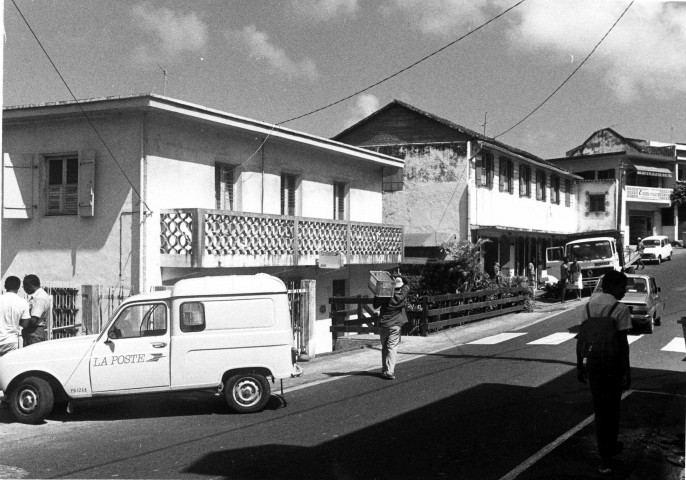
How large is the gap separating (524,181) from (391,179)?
13.9 metres

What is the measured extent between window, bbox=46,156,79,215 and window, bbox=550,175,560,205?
30.4 metres

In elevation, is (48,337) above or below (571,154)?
below

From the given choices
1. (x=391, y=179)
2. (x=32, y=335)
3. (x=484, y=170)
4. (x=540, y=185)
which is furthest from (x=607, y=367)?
(x=540, y=185)

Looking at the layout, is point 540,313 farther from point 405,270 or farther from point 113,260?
point 113,260

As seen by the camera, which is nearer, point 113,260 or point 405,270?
point 113,260

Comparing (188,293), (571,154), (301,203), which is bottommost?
(188,293)

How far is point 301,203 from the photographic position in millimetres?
19750

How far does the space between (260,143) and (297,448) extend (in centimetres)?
1122

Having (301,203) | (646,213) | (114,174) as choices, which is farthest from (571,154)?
(114,174)

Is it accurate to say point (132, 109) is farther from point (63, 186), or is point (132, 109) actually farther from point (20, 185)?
point (20, 185)

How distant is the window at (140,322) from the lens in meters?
9.70

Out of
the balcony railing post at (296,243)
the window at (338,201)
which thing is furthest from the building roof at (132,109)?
the window at (338,201)

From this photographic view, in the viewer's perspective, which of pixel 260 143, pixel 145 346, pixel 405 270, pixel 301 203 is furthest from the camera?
pixel 405 270

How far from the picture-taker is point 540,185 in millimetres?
38375
